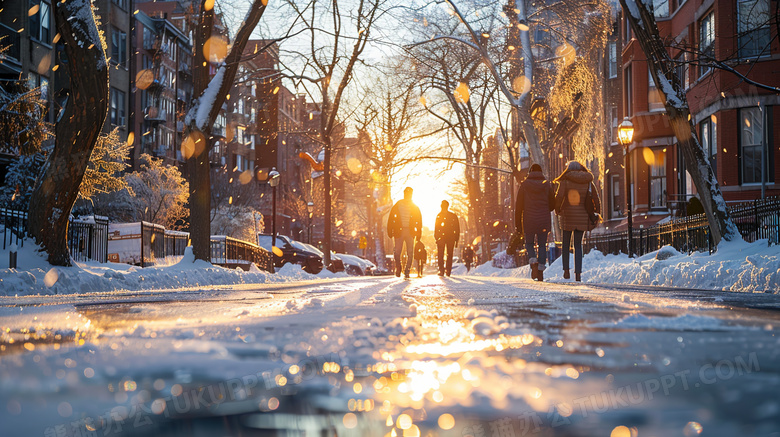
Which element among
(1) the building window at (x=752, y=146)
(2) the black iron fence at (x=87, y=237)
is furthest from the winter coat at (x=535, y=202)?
(1) the building window at (x=752, y=146)

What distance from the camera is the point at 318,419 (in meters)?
1.40

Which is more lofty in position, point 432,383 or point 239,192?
point 239,192

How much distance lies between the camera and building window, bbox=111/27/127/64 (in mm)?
43000

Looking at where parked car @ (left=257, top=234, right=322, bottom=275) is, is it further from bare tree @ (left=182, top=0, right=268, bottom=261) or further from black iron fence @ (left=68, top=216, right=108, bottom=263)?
bare tree @ (left=182, top=0, right=268, bottom=261)

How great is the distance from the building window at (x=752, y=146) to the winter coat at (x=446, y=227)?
907 centimetres

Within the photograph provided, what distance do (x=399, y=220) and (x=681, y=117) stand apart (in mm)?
6305

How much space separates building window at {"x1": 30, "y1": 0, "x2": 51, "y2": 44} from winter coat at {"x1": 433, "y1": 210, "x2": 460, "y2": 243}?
20758 mm

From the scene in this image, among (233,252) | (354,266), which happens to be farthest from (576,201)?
(354,266)

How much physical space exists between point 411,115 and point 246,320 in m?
38.1

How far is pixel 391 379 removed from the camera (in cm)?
194

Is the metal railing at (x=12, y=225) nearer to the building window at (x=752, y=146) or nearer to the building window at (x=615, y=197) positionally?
the building window at (x=752, y=146)

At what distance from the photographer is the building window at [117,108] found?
4250 centimetres

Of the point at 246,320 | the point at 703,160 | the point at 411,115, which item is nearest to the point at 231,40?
the point at 703,160

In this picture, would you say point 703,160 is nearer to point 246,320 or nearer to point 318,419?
point 246,320
